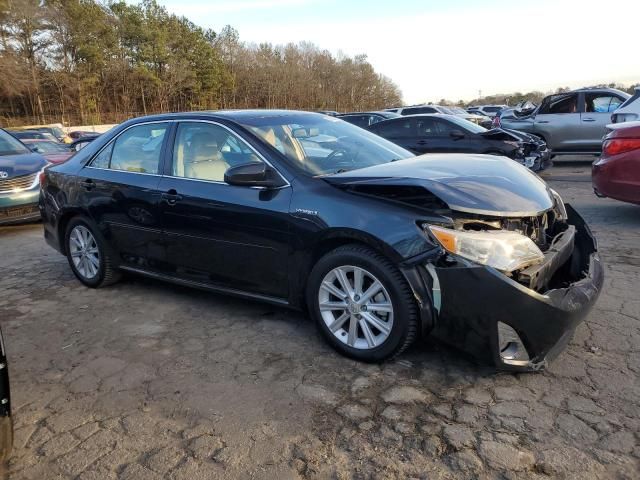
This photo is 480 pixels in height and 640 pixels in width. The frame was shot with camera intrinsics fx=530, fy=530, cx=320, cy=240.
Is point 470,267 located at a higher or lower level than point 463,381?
higher

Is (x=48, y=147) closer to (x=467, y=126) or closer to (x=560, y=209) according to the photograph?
(x=467, y=126)

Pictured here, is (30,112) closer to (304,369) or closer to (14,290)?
(14,290)

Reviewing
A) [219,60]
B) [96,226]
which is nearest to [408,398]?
[96,226]

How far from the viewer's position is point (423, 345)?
345 cm

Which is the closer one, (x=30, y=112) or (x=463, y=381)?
(x=463, y=381)

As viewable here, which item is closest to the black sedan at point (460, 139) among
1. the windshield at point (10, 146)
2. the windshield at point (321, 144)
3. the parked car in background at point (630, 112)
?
the parked car in background at point (630, 112)

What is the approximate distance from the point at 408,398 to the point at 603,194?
4.83m

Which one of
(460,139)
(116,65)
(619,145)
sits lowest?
(460,139)

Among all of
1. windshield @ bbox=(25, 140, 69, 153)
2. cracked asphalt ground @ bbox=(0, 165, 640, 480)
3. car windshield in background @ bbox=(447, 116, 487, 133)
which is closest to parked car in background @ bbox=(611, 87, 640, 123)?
car windshield in background @ bbox=(447, 116, 487, 133)

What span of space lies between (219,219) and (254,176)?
0.51 meters

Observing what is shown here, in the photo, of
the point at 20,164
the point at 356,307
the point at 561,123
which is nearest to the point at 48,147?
the point at 20,164

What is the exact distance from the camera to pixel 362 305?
3.18 meters

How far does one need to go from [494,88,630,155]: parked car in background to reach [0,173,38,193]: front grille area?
418 inches

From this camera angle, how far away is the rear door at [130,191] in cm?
431
